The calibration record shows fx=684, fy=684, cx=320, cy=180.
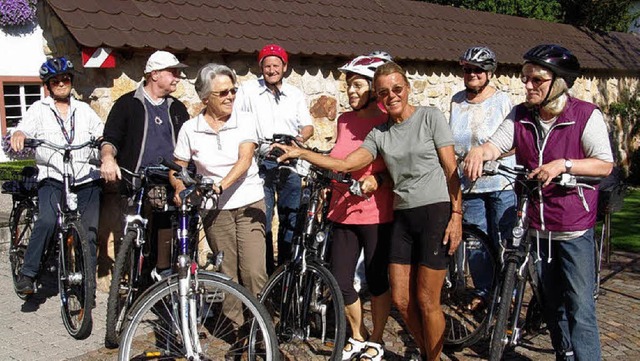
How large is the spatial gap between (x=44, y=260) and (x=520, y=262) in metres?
3.76

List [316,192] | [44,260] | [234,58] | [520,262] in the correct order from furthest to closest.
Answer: [234,58] → [44,260] → [316,192] → [520,262]

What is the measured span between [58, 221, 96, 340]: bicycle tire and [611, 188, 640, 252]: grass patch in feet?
20.3

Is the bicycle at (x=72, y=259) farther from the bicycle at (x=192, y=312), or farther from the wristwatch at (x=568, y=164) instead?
the wristwatch at (x=568, y=164)

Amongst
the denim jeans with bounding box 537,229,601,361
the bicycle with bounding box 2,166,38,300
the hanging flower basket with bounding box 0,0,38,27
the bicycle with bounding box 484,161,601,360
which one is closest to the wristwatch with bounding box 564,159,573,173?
the bicycle with bounding box 484,161,601,360

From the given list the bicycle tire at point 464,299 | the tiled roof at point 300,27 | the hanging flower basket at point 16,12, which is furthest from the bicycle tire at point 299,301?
the hanging flower basket at point 16,12

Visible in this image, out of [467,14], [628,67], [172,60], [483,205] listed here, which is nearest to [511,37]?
[467,14]

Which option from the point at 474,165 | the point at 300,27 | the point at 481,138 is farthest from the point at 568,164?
the point at 300,27

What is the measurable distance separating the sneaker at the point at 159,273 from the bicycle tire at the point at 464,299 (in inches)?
82.1

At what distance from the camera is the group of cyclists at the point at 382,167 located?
3791 millimetres

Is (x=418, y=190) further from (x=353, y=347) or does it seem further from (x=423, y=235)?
(x=353, y=347)

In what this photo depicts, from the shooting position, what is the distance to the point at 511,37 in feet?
41.7

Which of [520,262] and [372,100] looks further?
[372,100]

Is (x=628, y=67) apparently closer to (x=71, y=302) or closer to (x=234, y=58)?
(x=234, y=58)

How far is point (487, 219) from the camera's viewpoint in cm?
541
